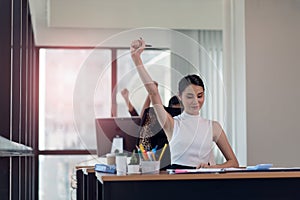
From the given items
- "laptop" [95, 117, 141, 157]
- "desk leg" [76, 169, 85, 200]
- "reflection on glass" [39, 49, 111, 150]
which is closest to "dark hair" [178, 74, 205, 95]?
"laptop" [95, 117, 141, 157]

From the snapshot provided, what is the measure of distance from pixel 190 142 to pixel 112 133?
128cm

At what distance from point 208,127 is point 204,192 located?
0.71 meters

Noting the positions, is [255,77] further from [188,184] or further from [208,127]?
[188,184]

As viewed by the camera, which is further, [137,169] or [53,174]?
[53,174]

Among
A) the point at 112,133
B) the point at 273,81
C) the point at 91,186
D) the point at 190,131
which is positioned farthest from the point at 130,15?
the point at 190,131

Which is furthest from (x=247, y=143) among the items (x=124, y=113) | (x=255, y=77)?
(x=124, y=113)

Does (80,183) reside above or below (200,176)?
below

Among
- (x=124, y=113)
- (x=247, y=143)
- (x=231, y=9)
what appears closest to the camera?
(x=247, y=143)

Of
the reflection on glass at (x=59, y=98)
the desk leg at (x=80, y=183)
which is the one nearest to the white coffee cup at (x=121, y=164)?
the desk leg at (x=80, y=183)

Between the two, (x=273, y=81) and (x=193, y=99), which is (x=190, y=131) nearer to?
(x=193, y=99)

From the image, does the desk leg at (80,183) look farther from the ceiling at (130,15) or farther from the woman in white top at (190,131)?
the ceiling at (130,15)

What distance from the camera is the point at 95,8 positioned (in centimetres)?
651

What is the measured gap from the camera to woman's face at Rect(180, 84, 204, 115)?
8.87 feet

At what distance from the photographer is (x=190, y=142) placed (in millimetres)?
2617
